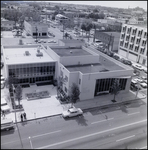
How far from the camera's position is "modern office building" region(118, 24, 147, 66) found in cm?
2731

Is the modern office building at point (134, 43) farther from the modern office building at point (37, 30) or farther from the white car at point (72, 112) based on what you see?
the modern office building at point (37, 30)

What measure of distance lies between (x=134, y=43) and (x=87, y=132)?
21198 millimetres

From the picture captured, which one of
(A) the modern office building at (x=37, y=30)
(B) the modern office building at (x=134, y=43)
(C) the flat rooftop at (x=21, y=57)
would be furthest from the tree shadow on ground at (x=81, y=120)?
(A) the modern office building at (x=37, y=30)

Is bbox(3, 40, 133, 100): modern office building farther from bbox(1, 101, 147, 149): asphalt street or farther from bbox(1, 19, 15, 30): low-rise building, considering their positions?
bbox(1, 19, 15, 30): low-rise building

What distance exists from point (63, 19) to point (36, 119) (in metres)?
62.3

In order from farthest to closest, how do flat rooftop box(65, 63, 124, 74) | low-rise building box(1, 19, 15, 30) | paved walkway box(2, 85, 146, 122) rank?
1. low-rise building box(1, 19, 15, 30)
2. flat rooftop box(65, 63, 124, 74)
3. paved walkway box(2, 85, 146, 122)

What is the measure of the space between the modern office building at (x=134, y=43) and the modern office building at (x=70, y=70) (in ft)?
23.9

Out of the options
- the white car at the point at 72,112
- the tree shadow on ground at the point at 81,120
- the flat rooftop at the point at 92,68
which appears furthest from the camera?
the flat rooftop at the point at 92,68

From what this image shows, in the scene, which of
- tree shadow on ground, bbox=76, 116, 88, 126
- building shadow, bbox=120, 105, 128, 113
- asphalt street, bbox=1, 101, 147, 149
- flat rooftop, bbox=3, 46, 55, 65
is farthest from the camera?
flat rooftop, bbox=3, 46, 55, 65

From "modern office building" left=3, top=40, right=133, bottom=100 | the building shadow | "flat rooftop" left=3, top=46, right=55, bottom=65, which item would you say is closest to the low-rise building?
"flat rooftop" left=3, top=46, right=55, bottom=65

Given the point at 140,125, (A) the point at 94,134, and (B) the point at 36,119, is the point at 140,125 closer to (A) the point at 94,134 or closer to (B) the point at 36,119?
(A) the point at 94,134

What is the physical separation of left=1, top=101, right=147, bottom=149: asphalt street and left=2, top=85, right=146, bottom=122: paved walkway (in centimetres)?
81

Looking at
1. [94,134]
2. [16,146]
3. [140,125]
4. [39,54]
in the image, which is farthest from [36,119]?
[39,54]

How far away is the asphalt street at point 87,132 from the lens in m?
11.8
